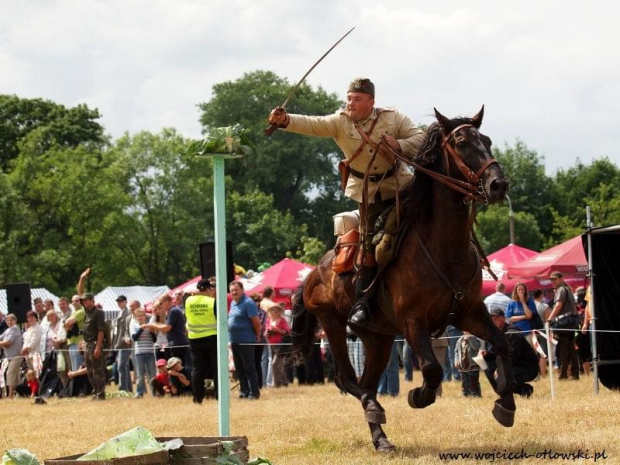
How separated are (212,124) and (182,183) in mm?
A: 11261

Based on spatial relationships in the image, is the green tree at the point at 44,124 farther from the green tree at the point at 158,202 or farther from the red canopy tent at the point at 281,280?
the red canopy tent at the point at 281,280

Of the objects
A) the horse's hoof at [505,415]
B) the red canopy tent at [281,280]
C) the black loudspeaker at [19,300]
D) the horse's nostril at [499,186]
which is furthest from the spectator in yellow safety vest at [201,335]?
the horse's nostril at [499,186]

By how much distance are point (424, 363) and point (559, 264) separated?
18.0 m

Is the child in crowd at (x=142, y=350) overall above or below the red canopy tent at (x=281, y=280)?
below

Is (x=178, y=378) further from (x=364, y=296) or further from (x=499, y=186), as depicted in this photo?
(x=499, y=186)

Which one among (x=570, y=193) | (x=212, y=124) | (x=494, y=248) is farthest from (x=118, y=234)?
(x=570, y=193)

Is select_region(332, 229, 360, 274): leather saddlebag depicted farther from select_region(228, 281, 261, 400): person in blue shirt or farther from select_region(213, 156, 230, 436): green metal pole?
select_region(228, 281, 261, 400): person in blue shirt

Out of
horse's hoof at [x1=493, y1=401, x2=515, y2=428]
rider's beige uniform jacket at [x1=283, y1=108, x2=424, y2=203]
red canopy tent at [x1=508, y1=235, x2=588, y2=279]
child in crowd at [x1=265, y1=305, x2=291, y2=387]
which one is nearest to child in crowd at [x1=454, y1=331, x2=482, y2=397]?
child in crowd at [x1=265, y1=305, x2=291, y2=387]

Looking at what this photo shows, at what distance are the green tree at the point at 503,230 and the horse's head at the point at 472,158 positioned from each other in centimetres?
6204

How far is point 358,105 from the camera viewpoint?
9680 mm

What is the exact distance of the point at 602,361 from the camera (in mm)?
15492

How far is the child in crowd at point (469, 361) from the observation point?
15.5 meters

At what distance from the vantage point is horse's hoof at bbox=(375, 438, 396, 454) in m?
9.49

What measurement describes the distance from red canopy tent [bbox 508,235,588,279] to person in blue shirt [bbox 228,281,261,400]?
10.1 m
